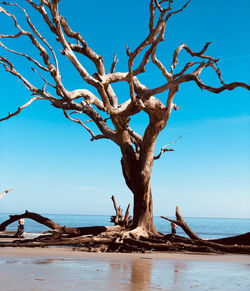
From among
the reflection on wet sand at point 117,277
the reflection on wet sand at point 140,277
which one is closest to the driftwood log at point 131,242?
the reflection on wet sand at point 117,277

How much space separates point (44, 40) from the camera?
41.6ft

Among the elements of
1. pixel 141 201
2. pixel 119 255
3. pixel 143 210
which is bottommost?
pixel 119 255

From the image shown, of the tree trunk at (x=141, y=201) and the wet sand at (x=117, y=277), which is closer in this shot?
the wet sand at (x=117, y=277)

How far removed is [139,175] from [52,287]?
8.50 metres

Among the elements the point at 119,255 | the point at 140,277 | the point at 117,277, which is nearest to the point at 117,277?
the point at 117,277

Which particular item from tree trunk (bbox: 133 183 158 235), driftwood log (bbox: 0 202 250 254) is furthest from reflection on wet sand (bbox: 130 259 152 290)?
tree trunk (bbox: 133 183 158 235)

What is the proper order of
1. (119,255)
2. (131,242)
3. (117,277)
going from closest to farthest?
(117,277) < (119,255) < (131,242)

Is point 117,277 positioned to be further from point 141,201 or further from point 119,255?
point 141,201

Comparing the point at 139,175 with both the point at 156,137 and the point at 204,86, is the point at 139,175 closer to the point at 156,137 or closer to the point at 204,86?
the point at 156,137

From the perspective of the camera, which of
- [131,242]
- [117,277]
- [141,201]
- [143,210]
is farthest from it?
[141,201]

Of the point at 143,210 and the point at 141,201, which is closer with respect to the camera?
the point at 143,210

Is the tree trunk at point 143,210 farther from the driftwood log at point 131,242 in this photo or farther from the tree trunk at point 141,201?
the driftwood log at point 131,242

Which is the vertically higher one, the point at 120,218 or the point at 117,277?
the point at 120,218

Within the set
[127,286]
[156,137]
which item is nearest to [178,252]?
[156,137]
